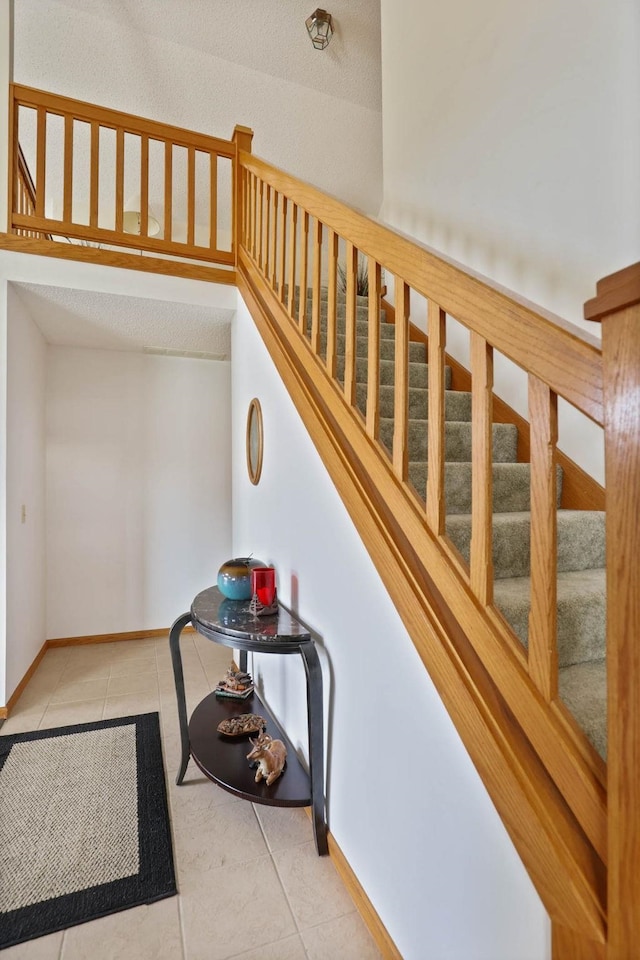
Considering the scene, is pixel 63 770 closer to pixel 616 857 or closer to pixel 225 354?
pixel 616 857

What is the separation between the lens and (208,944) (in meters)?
1.27

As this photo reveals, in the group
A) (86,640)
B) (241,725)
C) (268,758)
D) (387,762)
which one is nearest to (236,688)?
(241,725)

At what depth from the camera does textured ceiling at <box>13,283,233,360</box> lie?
2.66 metres

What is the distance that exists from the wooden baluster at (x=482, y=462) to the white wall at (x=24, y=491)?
247 cm

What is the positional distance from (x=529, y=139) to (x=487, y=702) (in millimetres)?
2306

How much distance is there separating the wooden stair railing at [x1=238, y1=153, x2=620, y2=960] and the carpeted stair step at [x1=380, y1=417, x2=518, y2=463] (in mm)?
435

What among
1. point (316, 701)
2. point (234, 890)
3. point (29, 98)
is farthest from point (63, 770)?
point (29, 98)

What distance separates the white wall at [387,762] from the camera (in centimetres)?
87

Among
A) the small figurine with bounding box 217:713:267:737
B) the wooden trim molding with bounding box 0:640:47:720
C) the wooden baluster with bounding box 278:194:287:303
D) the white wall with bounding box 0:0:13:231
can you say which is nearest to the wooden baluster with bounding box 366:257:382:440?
the wooden baluster with bounding box 278:194:287:303

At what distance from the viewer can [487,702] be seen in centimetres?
90

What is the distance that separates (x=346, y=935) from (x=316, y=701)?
583mm

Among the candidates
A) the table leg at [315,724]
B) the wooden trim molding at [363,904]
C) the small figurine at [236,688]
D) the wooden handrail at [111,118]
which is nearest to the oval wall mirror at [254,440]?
the small figurine at [236,688]

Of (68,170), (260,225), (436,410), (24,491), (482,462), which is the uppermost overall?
(68,170)

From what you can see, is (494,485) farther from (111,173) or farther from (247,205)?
(111,173)
